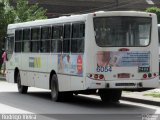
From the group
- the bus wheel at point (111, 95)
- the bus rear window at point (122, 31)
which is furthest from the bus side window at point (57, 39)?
the bus rear window at point (122, 31)

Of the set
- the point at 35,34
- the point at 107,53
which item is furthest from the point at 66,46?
the point at 35,34

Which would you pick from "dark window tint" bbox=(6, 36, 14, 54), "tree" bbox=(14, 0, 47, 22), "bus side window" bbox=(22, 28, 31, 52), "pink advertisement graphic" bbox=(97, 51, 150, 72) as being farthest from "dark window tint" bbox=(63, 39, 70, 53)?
"tree" bbox=(14, 0, 47, 22)

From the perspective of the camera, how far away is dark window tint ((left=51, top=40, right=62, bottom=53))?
20686 millimetres

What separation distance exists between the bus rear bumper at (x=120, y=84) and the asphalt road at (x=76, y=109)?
25.7 inches

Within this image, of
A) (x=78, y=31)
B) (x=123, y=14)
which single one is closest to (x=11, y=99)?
(x=78, y=31)

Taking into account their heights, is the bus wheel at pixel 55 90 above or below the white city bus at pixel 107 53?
below

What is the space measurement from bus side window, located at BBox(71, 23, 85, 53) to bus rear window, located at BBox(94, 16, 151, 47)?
58 cm

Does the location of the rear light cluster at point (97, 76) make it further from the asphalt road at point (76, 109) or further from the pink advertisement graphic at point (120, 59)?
the asphalt road at point (76, 109)

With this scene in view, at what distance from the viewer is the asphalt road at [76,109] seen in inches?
622

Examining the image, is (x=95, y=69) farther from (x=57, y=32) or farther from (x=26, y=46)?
(x=26, y=46)

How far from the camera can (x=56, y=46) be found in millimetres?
21031

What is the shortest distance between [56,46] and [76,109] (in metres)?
3.55

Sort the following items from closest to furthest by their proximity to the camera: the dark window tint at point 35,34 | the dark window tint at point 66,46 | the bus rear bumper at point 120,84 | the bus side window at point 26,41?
the bus rear bumper at point 120,84, the dark window tint at point 66,46, the dark window tint at point 35,34, the bus side window at point 26,41

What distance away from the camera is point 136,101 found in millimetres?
20625
